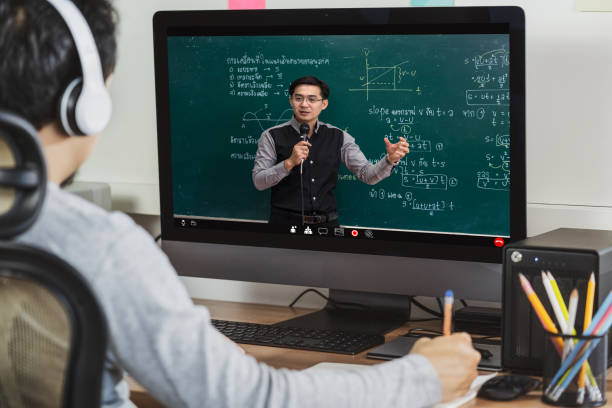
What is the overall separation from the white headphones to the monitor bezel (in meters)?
0.70

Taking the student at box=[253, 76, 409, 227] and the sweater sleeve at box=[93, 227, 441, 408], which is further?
the student at box=[253, 76, 409, 227]

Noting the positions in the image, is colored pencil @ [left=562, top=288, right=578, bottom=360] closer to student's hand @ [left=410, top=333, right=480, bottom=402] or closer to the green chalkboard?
student's hand @ [left=410, top=333, right=480, bottom=402]

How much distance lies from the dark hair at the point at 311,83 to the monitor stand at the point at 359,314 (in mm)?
423

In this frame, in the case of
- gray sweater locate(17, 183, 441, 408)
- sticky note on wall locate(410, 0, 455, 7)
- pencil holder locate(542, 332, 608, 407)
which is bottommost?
pencil holder locate(542, 332, 608, 407)

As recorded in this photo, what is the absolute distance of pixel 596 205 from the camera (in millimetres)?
1479

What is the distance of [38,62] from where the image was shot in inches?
27.9

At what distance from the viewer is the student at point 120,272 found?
0.70 m

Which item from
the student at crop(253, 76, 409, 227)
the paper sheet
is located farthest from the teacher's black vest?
the paper sheet

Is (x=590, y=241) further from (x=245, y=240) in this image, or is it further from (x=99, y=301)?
(x=99, y=301)

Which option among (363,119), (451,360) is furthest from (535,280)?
(363,119)

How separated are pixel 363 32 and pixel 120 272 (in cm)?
83

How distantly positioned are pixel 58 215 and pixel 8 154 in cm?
7

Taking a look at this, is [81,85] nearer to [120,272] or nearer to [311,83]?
[120,272]

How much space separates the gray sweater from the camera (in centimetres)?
70
